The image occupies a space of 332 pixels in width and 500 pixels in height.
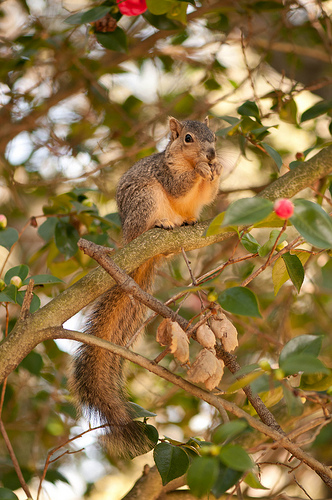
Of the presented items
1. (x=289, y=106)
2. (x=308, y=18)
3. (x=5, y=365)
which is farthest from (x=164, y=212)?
(x=308, y=18)

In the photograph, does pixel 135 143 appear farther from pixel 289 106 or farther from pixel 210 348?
pixel 210 348

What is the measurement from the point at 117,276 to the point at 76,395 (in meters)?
0.55

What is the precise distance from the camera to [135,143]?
2916 millimetres

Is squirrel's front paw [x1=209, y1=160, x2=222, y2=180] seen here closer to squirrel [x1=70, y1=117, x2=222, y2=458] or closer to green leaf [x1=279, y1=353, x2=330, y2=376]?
squirrel [x1=70, y1=117, x2=222, y2=458]

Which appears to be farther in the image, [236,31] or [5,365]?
[236,31]

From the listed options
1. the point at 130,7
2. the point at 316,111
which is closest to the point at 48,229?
the point at 130,7

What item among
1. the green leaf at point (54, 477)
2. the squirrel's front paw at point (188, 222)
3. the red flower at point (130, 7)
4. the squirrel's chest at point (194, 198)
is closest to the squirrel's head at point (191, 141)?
the squirrel's chest at point (194, 198)

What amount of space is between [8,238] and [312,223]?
Answer: 3.10 feet

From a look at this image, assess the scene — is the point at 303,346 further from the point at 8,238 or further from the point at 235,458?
the point at 8,238

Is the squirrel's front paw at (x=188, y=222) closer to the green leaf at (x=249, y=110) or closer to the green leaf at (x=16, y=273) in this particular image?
the green leaf at (x=249, y=110)

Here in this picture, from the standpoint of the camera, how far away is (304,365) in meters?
0.83

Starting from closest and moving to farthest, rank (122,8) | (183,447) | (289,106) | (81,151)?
(183,447) → (122,8) → (289,106) → (81,151)

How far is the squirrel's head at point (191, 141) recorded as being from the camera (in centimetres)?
225

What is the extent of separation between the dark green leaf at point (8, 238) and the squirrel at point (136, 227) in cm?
40
